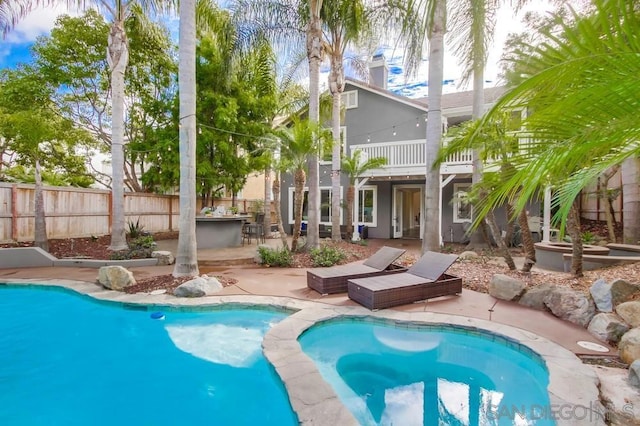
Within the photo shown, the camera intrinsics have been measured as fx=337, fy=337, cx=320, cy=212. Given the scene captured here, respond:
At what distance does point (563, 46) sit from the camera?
1378mm

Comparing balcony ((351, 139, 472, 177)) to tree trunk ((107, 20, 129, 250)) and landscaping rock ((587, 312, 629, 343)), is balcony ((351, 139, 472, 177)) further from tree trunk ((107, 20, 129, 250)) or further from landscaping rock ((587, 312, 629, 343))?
tree trunk ((107, 20, 129, 250))

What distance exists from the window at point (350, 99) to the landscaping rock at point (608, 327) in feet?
45.0

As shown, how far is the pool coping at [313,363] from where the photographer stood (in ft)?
9.21

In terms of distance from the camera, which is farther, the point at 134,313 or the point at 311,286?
the point at 311,286

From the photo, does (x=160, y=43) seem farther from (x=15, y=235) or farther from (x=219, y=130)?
(x=15, y=235)

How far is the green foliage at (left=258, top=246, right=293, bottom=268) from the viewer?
9086 mm

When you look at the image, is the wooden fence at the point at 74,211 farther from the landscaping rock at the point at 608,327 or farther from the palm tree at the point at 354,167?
the landscaping rock at the point at 608,327

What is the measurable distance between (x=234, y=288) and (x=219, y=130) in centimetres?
888

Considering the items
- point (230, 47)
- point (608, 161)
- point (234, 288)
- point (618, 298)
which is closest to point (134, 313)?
point (234, 288)

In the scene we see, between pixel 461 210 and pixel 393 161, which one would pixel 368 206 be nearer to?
pixel 393 161

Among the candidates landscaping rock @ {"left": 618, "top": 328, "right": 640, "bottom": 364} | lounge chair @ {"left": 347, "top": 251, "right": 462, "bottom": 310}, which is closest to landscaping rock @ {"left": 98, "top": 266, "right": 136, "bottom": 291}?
lounge chair @ {"left": 347, "top": 251, "right": 462, "bottom": 310}

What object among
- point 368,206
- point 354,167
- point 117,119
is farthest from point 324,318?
point 368,206

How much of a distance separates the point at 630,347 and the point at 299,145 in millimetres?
7739

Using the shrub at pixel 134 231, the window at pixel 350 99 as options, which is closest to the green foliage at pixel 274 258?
the shrub at pixel 134 231
